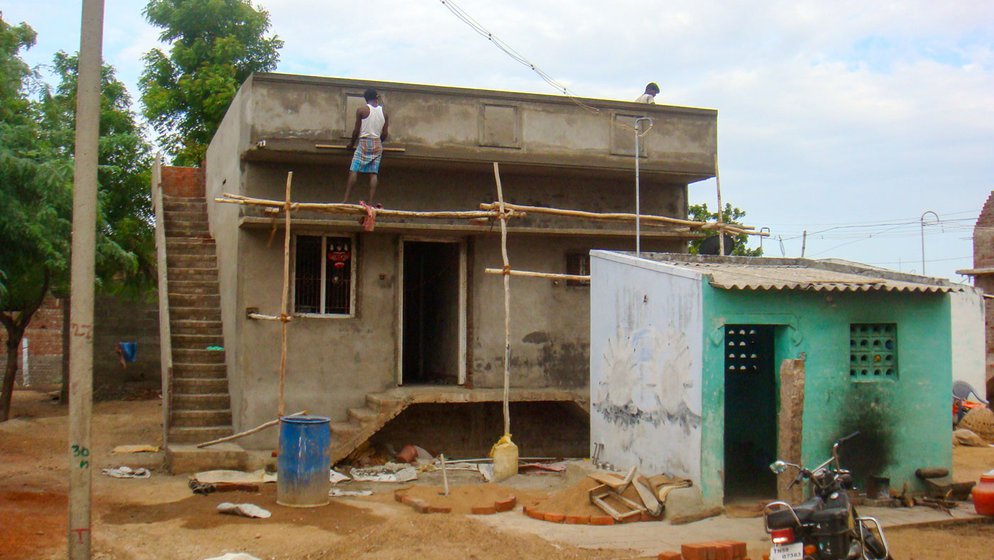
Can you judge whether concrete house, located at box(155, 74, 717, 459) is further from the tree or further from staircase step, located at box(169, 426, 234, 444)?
the tree

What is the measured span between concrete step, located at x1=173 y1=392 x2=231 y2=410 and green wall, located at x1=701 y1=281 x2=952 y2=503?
24.7 feet

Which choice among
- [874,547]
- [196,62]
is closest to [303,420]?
[874,547]

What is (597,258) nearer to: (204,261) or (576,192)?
(576,192)

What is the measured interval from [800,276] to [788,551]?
5.04 m

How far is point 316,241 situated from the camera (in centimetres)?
1440

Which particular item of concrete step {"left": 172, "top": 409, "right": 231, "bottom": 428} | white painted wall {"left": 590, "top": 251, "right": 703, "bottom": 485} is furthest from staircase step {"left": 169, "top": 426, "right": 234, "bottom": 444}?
white painted wall {"left": 590, "top": 251, "right": 703, "bottom": 485}

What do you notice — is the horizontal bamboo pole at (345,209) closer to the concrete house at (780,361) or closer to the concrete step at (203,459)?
the concrete house at (780,361)

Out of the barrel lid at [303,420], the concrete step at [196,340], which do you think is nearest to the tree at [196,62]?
the concrete step at [196,340]

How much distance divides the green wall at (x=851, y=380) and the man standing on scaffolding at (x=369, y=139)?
5424 millimetres

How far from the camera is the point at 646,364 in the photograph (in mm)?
11102

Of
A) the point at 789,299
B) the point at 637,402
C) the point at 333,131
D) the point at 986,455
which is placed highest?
the point at 333,131

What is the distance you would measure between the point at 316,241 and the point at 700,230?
5.91 m

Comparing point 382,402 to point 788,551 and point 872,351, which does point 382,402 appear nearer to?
point 872,351

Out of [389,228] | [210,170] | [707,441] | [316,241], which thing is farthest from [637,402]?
[210,170]
